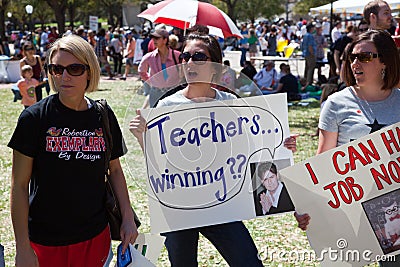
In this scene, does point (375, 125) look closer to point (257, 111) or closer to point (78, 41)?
point (257, 111)

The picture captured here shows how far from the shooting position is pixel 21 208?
2.42 m

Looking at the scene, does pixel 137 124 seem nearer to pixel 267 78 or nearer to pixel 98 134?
pixel 98 134

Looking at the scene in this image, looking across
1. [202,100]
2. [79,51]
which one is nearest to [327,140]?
[202,100]

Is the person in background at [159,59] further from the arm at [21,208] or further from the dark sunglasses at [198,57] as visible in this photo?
the arm at [21,208]

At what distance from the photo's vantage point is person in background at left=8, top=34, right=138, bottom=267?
7.90 feet

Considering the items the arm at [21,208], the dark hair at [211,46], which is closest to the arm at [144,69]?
the dark hair at [211,46]

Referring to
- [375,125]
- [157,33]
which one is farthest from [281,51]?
[375,125]

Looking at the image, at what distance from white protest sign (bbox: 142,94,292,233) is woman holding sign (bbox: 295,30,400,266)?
0.80 ft

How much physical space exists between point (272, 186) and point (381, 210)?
55 cm

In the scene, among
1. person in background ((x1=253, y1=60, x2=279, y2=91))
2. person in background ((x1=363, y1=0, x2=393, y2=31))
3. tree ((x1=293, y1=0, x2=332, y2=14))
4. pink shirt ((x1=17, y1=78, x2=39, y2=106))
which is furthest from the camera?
tree ((x1=293, y1=0, x2=332, y2=14))

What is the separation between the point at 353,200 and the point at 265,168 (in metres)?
0.47

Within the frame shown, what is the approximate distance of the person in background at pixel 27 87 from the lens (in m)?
9.73

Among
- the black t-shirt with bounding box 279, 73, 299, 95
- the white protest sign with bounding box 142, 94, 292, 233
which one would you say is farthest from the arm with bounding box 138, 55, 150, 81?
the black t-shirt with bounding box 279, 73, 299, 95

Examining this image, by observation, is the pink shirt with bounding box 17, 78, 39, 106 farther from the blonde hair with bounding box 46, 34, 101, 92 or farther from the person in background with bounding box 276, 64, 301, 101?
the blonde hair with bounding box 46, 34, 101, 92
